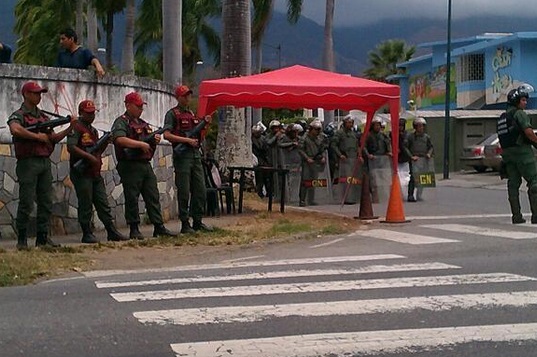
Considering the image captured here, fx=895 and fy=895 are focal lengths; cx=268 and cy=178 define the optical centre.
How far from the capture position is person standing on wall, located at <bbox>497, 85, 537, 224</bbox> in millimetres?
13031

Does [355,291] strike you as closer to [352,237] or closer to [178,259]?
[178,259]

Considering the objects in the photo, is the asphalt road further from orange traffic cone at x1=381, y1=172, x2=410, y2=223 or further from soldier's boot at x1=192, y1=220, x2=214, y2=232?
orange traffic cone at x1=381, y1=172, x2=410, y2=223

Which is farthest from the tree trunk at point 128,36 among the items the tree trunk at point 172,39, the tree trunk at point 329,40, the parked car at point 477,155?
the tree trunk at point 172,39

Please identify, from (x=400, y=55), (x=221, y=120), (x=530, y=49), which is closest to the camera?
(x=221, y=120)

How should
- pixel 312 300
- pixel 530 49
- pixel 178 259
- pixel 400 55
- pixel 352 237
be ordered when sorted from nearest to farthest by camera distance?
pixel 312 300 → pixel 178 259 → pixel 352 237 → pixel 530 49 → pixel 400 55

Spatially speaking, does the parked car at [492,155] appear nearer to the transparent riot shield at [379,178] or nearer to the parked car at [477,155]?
the parked car at [477,155]

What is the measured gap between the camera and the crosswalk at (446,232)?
38.3 ft

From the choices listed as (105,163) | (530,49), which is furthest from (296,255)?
(530,49)

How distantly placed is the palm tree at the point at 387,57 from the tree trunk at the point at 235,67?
55051mm

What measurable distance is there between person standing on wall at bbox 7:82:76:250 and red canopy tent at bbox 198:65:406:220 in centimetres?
409

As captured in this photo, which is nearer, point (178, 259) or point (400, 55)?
point (178, 259)

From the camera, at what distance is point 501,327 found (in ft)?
21.1

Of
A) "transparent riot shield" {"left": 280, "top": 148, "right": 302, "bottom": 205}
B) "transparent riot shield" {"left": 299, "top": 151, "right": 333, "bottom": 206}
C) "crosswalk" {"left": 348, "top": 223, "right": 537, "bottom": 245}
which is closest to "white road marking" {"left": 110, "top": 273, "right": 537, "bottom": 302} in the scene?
"crosswalk" {"left": 348, "top": 223, "right": 537, "bottom": 245}

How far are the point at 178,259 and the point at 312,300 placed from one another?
10.8 feet
